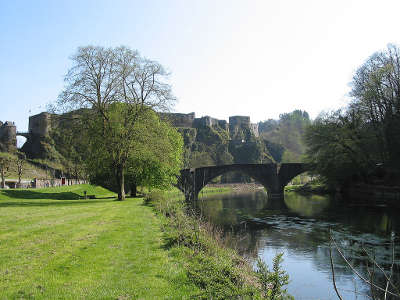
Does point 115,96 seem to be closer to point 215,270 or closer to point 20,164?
point 215,270

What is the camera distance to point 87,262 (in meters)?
9.11

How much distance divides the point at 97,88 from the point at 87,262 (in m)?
23.5

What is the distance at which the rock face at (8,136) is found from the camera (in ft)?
355

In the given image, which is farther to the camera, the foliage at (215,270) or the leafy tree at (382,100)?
the leafy tree at (382,100)

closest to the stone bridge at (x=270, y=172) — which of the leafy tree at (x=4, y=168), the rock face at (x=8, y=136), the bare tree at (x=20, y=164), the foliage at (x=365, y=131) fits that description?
the foliage at (x=365, y=131)

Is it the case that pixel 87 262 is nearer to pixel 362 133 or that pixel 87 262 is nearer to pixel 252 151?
pixel 362 133

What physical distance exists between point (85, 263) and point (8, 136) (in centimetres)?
11608

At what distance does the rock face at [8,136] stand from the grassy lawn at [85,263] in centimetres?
10606

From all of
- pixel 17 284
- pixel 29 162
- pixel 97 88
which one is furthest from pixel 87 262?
pixel 29 162

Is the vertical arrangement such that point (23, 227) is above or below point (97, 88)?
below

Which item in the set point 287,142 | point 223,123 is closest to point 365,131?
point 287,142

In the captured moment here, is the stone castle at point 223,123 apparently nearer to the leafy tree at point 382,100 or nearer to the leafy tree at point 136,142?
the leafy tree at point 382,100

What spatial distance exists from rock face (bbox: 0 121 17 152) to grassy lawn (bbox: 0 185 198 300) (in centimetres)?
10606

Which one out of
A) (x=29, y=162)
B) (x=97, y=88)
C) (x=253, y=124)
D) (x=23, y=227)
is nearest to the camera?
(x=23, y=227)
